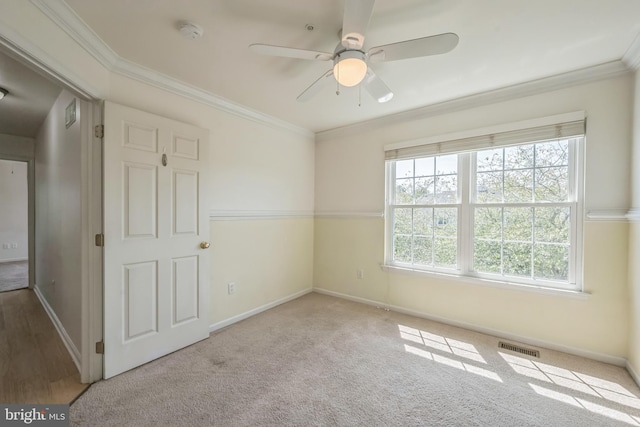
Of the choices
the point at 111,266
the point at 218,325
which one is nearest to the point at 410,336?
the point at 218,325

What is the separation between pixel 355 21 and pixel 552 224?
2.58 meters

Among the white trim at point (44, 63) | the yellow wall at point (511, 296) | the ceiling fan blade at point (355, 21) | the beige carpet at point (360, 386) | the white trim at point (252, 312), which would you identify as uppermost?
the ceiling fan blade at point (355, 21)

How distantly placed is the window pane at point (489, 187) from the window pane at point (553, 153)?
353 mm

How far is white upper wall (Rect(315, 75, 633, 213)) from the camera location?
2141 mm

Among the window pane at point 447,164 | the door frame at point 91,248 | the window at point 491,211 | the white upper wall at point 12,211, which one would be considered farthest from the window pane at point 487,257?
the white upper wall at point 12,211

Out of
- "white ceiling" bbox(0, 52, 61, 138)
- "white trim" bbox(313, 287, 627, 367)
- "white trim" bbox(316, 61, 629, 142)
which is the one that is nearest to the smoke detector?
"white ceiling" bbox(0, 52, 61, 138)

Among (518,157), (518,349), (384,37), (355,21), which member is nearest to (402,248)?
(518,349)

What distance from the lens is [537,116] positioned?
245 cm

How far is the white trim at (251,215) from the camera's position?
280 cm

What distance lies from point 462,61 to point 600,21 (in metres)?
0.78

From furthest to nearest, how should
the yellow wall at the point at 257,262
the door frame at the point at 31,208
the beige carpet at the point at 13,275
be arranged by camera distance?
the beige carpet at the point at 13,275, the door frame at the point at 31,208, the yellow wall at the point at 257,262

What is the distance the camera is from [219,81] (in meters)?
2.43

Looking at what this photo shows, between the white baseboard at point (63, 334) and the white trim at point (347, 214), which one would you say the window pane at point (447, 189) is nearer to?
the white trim at point (347, 214)

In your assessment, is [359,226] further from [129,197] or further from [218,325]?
[129,197]
